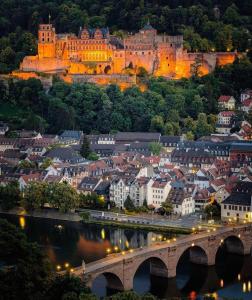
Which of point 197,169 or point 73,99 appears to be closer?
point 197,169

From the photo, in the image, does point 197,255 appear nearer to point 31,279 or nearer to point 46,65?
point 31,279

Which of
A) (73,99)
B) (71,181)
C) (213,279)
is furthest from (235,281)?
(73,99)

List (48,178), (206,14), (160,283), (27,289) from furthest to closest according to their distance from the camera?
(206,14), (48,178), (160,283), (27,289)

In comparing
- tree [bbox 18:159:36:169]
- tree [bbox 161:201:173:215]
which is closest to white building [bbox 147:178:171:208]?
tree [bbox 161:201:173:215]

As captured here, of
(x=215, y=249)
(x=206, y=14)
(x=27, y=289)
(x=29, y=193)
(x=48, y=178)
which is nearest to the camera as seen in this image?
(x=27, y=289)

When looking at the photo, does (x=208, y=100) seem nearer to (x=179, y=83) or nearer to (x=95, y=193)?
(x=179, y=83)

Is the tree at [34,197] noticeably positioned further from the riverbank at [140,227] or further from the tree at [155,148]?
the tree at [155,148]

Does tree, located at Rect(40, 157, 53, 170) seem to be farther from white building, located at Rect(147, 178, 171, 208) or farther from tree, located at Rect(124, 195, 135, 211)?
white building, located at Rect(147, 178, 171, 208)
